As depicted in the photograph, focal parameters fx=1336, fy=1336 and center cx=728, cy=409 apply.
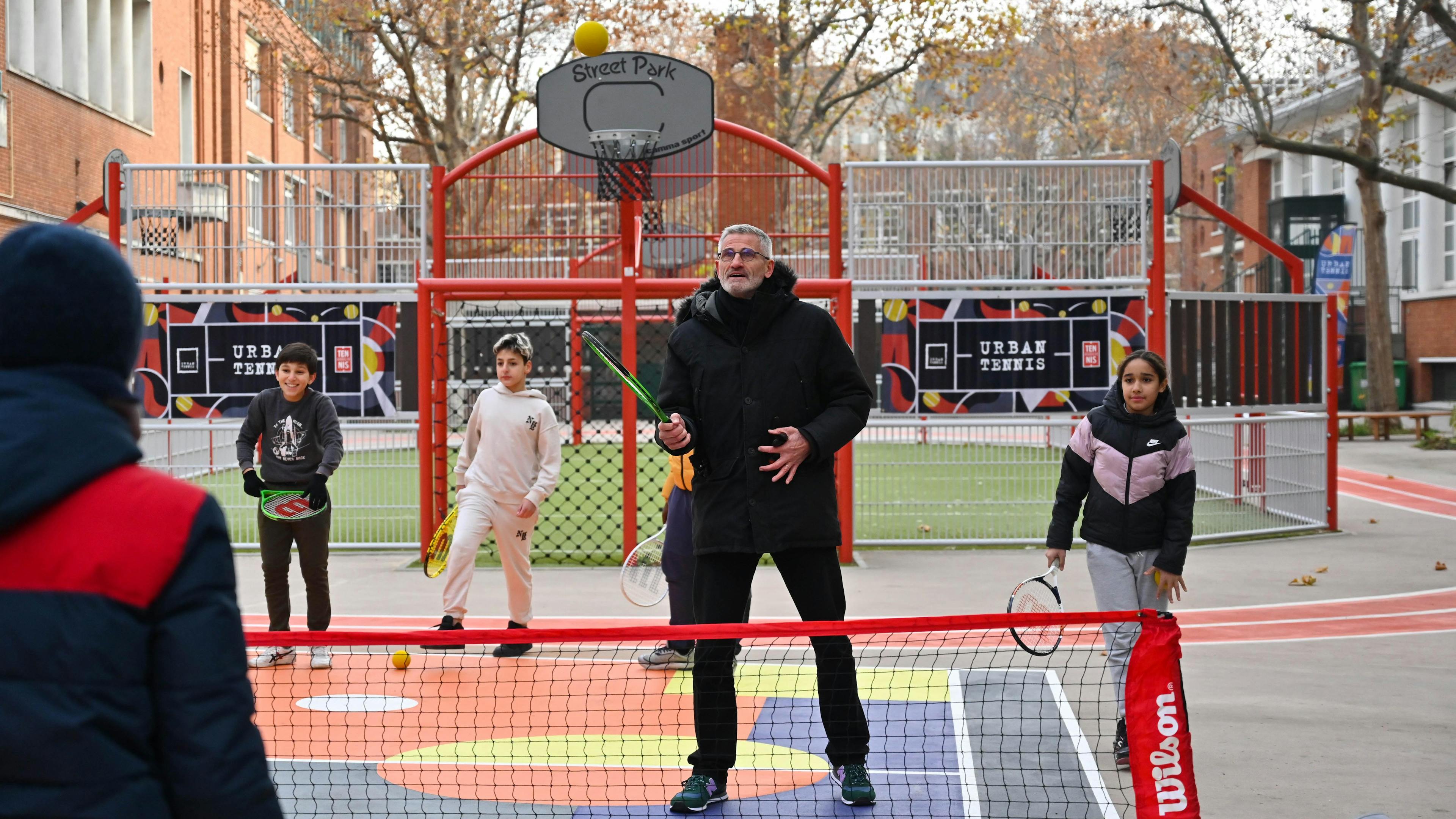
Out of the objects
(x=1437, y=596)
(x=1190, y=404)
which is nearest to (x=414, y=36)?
(x=1190, y=404)

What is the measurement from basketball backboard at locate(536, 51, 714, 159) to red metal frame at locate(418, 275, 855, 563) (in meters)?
1.10

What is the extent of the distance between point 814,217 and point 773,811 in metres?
7.94

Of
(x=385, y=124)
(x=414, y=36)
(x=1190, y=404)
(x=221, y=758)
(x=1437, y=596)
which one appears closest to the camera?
(x=221, y=758)

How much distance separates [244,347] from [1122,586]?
8.25 meters

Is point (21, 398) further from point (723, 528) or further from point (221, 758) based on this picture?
point (723, 528)

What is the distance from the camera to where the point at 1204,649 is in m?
7.87

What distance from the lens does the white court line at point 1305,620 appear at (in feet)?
28.3

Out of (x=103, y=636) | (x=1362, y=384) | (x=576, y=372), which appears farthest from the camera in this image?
(x=1362, y=384)

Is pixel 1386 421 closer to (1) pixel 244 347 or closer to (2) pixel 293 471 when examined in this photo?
(1) pixel 244 347

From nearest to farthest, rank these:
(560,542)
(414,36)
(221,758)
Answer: (221,758), (560,542), (414,36)

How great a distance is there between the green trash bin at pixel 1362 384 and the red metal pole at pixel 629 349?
2881 cm

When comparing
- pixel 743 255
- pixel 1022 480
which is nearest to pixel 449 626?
pixel 743 255

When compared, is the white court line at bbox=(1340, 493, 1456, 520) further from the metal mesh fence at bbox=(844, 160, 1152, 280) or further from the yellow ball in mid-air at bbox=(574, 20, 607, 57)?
the yellow ball in mid-air at bbox=(574, 20, 607, 57)

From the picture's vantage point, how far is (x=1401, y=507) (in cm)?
1562
